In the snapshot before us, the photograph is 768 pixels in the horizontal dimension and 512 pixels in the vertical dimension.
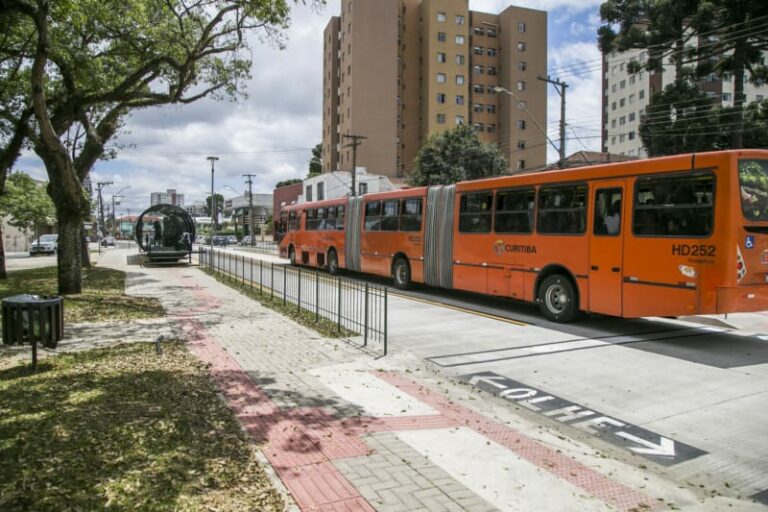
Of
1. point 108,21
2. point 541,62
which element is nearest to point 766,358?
point 108,21

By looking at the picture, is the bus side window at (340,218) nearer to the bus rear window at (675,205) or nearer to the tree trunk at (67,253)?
the tree trunk at (67,253)

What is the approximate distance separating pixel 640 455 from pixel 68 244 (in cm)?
1472

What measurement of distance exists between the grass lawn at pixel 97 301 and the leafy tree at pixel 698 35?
2575 cm

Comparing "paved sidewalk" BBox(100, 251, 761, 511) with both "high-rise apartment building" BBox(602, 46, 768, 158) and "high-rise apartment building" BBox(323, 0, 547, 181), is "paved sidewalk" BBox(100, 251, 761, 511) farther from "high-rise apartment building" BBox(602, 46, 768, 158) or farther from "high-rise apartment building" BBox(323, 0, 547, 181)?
"high-rise apartment building" BBox(602, 46, 768, 158)

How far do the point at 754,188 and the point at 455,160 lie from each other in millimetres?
41402

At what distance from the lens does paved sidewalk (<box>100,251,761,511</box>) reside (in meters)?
3.93

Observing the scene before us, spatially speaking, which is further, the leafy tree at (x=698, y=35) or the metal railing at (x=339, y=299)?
the leafy tree at (x=698, y=35)

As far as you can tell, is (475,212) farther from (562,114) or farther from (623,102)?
(623,102)

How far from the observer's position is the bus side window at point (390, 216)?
18.2m

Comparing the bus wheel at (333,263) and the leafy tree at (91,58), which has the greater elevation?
the leafy tree at (91,58)

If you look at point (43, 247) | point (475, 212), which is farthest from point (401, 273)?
point (43, 247)

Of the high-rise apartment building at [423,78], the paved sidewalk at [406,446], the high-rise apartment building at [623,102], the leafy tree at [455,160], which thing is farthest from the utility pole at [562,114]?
the high-rise apartment building at [623,102]

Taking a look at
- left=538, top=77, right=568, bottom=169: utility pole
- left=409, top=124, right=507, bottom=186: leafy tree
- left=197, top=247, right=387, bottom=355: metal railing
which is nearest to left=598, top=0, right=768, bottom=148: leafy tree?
left=538, top=77, right=568, bottom=169: utility pole

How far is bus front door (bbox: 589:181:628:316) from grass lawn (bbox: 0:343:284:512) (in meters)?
7.51
